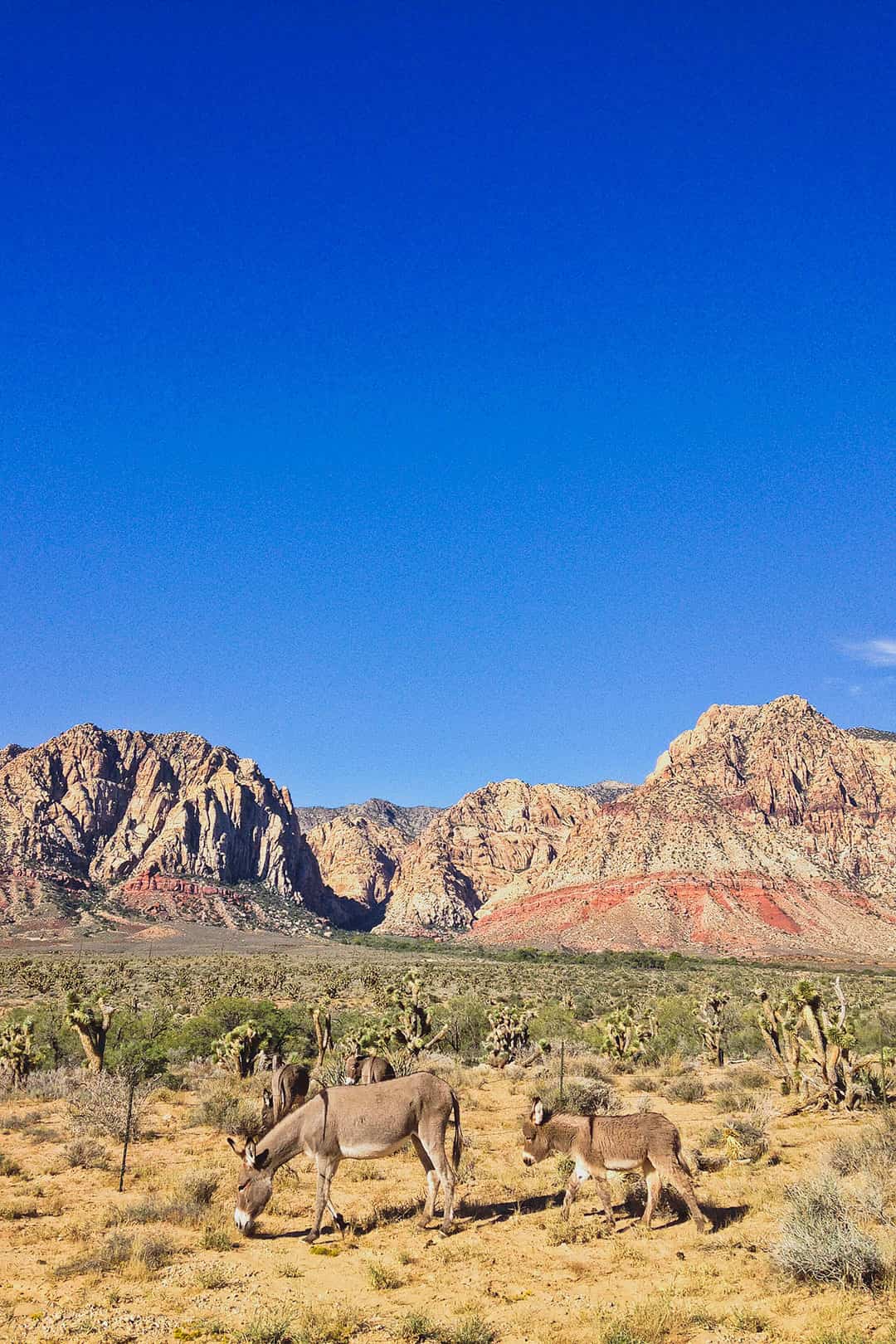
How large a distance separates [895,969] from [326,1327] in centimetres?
10377

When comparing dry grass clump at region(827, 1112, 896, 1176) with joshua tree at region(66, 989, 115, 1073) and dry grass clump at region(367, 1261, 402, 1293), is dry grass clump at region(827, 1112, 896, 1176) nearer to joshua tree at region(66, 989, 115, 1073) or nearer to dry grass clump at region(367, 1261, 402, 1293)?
dry grass clump at region(367, 1261, 402, 1293)

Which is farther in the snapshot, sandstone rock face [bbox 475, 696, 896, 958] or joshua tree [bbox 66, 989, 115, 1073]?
sandstone rock face [bbox 475, 696, 896, 958]

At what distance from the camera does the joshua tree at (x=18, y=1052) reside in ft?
72.7

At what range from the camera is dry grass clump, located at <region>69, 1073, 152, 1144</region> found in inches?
623

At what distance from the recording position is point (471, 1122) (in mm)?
16844

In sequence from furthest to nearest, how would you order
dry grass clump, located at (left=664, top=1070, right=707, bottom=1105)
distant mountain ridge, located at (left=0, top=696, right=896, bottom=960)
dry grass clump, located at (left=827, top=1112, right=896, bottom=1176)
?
distant mountain ridge, located at (left=0, top=696, right=896, bottom=960) → dry grass clump, located at (left=664, top=1070, right=707, bottom=1105) → dry grass clump, located at (left=827, top=1112, right=896, bottom=1176)

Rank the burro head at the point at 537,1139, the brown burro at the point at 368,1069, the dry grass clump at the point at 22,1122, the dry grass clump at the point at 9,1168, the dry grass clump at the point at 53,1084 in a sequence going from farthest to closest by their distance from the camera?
the dry grass clump at the point at 53,1084 → the dry grass clump at the point at 22,1122 → the brown burro at the point at 368,1069 → the dry grass clump at the point at 9,1168 → the burro head at the point at 537,1139

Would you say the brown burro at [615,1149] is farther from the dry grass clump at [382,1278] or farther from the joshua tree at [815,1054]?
the joshua tree at [815,1054]

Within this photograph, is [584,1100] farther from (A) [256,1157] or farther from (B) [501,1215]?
(A) [256,1157]

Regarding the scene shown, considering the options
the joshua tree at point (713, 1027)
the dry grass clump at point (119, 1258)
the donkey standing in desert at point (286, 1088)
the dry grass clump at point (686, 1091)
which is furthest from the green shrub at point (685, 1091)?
the dry grass clump at point (119, 1258)

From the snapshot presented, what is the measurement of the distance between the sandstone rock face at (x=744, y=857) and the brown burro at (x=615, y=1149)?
114m

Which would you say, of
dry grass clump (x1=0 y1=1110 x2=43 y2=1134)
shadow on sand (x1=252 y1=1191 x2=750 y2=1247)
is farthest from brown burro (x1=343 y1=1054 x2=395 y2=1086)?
dry grass clump (x1=0 y1=1110 x2=43 y2=1134)

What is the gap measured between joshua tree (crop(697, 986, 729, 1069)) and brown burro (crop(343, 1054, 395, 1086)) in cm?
1482

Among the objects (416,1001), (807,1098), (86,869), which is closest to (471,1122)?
(807,1098)
